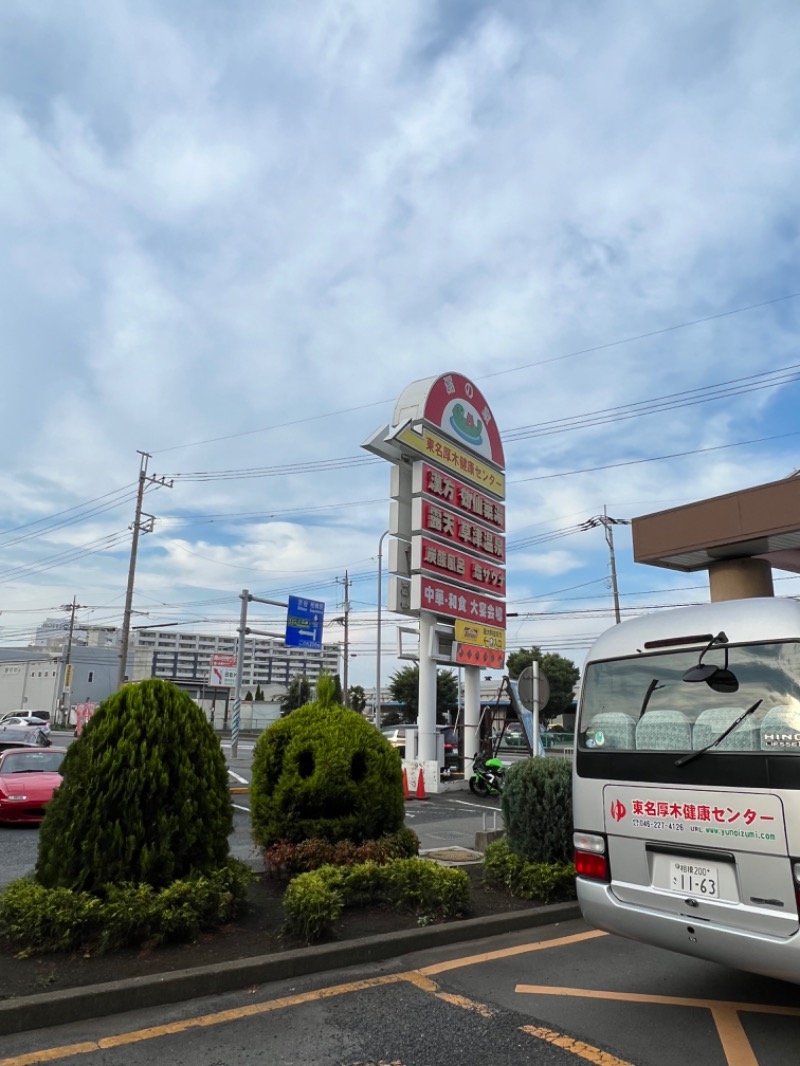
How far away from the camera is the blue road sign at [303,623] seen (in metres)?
27.6

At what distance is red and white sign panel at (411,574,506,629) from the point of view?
675 inches

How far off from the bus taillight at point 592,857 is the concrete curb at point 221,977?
5.05ft

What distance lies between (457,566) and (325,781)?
11.7 m

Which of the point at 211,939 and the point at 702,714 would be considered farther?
the point at 211,939

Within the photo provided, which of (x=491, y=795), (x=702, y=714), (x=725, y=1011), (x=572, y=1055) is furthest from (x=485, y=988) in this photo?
(x=491, y=795)

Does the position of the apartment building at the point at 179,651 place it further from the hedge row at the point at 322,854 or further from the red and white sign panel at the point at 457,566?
the hedge row at the point at 322,854

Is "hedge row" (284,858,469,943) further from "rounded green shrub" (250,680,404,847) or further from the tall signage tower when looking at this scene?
the tall signage tower

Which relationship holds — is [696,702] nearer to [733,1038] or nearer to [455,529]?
[733,1038]

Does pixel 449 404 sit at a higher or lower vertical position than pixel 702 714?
higher

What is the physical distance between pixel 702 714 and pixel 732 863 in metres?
0.82

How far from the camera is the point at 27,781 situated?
12156 millimetres

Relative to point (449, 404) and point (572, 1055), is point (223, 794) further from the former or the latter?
point (449, 404)

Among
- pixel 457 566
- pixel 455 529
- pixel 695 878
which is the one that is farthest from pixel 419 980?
pixel 455 529

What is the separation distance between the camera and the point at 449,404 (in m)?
19.0
